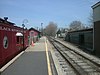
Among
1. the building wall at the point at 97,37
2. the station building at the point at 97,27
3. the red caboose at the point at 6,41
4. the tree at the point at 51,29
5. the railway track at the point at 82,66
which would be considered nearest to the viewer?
the red caboose at the point at 6,41

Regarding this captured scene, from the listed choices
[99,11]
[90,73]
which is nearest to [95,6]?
[99,11]

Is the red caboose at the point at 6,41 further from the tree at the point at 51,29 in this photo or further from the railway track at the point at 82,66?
the tree at the point at 51,29

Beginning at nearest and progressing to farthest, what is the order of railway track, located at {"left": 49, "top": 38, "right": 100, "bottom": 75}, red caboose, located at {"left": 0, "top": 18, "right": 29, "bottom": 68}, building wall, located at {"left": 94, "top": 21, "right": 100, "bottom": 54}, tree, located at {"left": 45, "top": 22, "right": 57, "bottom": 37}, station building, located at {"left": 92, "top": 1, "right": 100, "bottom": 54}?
red caboose, located at {"left": 0, "top": 18, "right": 29, "bottom": 68} → railway track, located at {"left": 49, "top": 38, "right": 100, "bottom": 75} → station building, located at {"left": 92, "top": 1, "right": 100, "bottom": 54} → building wall, located at {"left": 94, "top": 21, "right": 100, "bottom": 54} → tree, located at {"left": 45, "top": 22, "right": 57, "bottom": 37}

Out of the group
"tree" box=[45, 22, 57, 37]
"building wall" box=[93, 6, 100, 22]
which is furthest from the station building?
"tree" box=[45, 22, 57, 37]

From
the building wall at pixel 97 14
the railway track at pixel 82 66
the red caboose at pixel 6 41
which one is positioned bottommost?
the railway track at pixel 82 66

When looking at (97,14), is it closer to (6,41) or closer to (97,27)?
(97,27)

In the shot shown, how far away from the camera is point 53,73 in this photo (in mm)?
12320

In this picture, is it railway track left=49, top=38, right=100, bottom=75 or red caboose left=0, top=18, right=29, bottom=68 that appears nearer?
red caboose left=0, top=18, right=29, bottom=68

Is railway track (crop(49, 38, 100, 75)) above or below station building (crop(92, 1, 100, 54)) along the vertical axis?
below

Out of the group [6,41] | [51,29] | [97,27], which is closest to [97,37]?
[97,27]

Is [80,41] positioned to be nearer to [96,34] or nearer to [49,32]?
[96,34]

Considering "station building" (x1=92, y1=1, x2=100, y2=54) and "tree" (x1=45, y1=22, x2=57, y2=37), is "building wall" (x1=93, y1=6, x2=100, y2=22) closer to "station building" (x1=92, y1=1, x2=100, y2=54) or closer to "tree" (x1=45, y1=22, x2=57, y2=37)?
"station building" (x1=92, y1=1, x2=100, y2=54)

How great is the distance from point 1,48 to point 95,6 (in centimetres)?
1597

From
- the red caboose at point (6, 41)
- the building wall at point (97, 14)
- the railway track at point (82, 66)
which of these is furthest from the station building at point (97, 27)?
the red caboose at point (6, 41)
